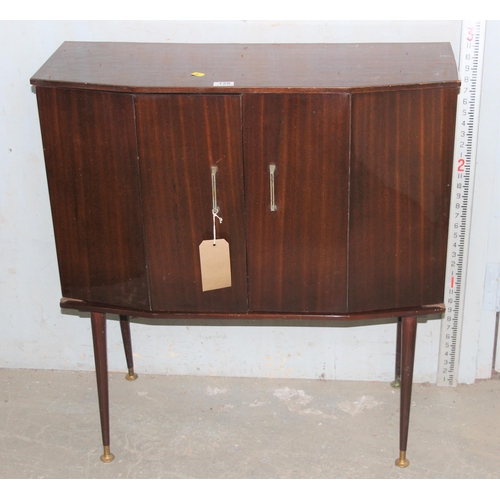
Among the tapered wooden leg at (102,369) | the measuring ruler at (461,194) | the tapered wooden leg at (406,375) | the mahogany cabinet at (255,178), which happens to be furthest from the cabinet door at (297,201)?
the measuring ruler at (461,194)

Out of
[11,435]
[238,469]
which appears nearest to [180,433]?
[238,469]

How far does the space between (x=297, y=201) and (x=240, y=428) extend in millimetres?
872

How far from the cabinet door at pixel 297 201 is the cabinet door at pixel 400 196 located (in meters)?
0.04

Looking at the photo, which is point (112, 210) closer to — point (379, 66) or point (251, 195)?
point (251, 195)

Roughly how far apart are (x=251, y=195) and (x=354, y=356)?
0.95 meters

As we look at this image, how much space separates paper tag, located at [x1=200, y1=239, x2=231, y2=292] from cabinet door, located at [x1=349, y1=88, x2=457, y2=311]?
0.32 m

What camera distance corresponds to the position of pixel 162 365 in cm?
277

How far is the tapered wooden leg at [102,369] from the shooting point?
2230mm

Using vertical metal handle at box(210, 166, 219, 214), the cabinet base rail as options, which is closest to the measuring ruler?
the cabinet base rail

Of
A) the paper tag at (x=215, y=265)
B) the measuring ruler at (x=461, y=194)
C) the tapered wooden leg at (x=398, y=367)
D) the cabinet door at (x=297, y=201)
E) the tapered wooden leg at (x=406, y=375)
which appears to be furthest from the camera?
the tapered wooden leg at (x=398, y=367)

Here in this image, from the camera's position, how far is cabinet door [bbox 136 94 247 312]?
6.22ft

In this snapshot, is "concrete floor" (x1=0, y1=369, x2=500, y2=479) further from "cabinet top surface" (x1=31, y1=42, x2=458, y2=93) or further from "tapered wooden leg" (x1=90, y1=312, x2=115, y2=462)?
"cabinet top surface" (x1=31, y1=42, x2=458, y2=93)

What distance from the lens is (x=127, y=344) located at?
2.70 meters

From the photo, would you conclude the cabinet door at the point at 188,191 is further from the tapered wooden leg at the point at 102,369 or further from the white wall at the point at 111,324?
the white wall at the point at 111,324
